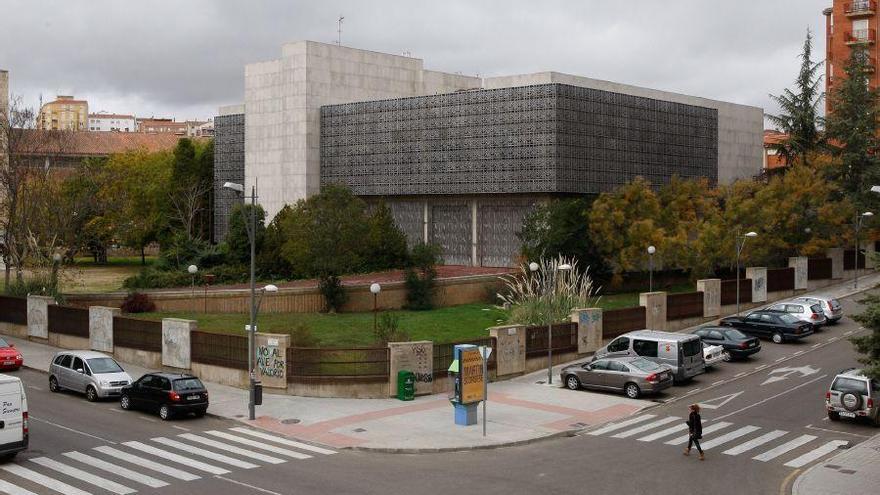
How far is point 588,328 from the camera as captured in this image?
39.0 m

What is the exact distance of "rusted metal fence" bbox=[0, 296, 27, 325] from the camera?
4638cm

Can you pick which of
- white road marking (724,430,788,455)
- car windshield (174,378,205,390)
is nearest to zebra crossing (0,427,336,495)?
car windshield (174,378,205,390)

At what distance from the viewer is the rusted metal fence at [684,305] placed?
44.6 m

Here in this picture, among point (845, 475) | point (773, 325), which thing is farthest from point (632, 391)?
point (773, 325)

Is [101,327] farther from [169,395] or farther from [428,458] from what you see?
[428,458]

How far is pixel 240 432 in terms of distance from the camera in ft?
87.1

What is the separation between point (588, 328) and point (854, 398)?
13.9 meters

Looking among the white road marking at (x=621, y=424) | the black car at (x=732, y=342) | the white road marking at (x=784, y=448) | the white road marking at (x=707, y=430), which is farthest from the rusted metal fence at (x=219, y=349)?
the black car at (x=732, y=342)

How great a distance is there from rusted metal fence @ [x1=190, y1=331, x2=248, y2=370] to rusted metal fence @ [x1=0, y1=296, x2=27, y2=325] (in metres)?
16.4

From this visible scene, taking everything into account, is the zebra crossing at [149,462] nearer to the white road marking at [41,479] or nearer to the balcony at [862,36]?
the white road marking at [41,479]

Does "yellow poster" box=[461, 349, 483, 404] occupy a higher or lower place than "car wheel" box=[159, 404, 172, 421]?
higher

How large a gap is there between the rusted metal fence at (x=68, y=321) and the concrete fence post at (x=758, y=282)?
116ft

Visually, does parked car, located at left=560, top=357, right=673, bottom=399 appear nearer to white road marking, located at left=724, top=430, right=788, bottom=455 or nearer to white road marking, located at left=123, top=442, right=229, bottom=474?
white road marking, located at left=724, top=430, right=788, bottom=455

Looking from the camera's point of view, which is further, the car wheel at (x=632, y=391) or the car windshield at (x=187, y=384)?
the car wheel at (x=632, y=391)
